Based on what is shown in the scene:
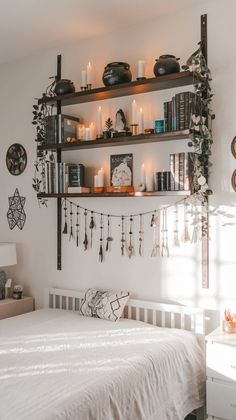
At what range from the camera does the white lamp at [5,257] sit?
3.66 m

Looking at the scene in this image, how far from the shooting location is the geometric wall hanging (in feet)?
12.8

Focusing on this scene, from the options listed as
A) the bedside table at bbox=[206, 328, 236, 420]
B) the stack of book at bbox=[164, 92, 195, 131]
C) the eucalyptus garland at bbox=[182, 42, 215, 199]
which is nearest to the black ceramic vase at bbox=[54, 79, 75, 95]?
the stack of book at bbox=[164, 92, 195, 131]

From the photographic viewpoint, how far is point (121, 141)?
3.05 meters

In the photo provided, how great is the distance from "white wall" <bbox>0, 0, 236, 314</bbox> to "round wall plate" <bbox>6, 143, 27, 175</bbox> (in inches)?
2.1

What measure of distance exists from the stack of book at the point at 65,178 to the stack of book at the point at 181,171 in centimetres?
77

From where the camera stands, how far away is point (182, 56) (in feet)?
9.86

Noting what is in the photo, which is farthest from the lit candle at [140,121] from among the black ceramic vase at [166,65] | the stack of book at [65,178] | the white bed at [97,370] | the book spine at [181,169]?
the white bed at [97,370]

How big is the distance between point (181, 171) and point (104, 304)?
3.61 ft

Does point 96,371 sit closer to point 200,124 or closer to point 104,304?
point 104,304

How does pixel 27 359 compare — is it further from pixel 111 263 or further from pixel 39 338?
pixel 111 263

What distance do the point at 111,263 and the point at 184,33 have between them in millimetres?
1766

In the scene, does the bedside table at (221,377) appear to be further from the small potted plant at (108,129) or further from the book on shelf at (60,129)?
the book on shelf at (60,129)

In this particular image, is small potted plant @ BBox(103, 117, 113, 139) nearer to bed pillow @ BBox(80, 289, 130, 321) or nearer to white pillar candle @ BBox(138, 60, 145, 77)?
white pillar candle @ BBox(138, 60, 145, 77)

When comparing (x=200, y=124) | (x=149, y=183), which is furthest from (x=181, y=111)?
(x=149, y=183)
